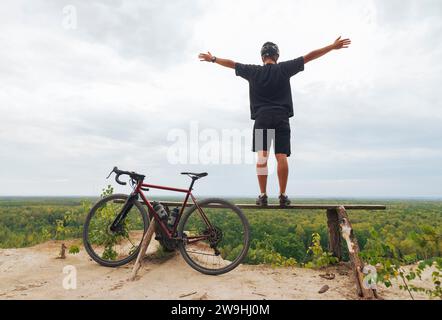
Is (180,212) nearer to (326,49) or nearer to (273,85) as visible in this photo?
(273,85)

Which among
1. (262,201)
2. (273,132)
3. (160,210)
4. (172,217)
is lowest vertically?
(172,217)

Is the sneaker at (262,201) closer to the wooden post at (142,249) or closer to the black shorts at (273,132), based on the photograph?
the black shorts at (273,132)

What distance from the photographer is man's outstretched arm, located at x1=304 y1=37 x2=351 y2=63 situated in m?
4.85

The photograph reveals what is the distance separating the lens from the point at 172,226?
16.6 ft

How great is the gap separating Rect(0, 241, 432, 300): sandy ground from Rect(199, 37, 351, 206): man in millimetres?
1169

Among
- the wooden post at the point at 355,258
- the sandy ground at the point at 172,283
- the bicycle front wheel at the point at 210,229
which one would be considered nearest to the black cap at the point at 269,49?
the bicycle front wheel at the point at 210,229

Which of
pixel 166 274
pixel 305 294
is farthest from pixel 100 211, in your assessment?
pixel 305 294

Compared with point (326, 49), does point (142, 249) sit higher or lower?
lower

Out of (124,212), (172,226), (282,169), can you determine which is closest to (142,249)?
(172,226)

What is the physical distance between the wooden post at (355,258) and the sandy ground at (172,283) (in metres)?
0.15

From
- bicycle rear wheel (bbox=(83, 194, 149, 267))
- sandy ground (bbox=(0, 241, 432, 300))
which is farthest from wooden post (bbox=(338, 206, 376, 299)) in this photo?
bicycle rear wheel (bbox=(83, 194, 149, 267))

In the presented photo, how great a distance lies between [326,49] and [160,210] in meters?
3.59
